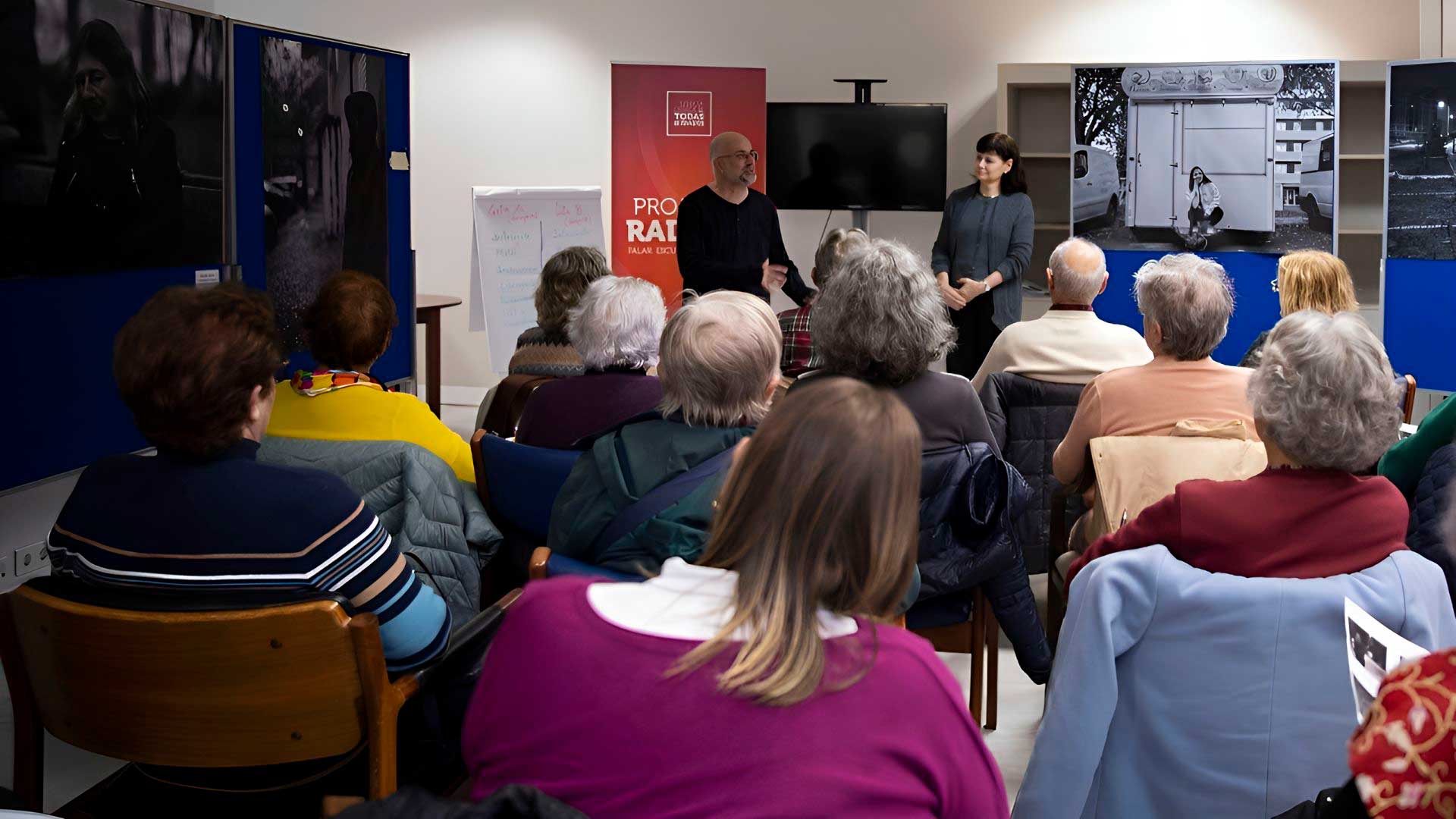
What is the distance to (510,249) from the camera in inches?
278

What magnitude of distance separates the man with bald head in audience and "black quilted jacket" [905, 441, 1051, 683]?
2.84 m

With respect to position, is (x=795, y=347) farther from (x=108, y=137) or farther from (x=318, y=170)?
(x=108, y=137)

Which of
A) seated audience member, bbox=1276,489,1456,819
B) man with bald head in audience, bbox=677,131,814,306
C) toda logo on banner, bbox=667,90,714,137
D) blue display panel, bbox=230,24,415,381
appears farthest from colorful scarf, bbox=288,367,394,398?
toda logo on banner, bbox=667,90,714,137

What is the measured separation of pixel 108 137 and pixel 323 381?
1.39 m

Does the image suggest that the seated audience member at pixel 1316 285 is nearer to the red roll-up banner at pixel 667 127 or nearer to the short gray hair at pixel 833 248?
the short gray hair at pixel 833 248

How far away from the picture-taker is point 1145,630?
6.04 ft

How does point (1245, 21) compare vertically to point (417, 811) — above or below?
above

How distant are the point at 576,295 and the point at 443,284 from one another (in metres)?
5.16

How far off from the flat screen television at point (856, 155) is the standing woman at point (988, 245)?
0.82 m

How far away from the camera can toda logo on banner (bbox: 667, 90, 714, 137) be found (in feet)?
24.4

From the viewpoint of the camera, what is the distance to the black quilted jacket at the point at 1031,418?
3.67 m

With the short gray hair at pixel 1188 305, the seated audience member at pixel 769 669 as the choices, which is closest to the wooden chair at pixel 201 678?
the seated audience member at pixel 769 669

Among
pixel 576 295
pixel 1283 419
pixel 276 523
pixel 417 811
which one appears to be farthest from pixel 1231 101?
pixel 417 811

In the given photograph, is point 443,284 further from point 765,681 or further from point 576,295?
Answer: point 765,681
